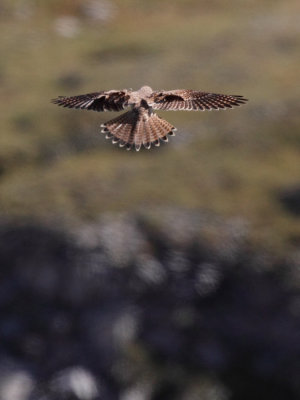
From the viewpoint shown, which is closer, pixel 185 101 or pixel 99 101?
pixel 99 101

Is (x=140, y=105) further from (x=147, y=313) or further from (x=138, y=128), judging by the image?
(x=147, y=313)

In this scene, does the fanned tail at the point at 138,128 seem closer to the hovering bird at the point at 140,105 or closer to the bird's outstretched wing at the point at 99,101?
the hovering bird at the point at 140,105

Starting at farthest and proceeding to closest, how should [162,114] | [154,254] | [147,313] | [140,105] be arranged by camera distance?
[162,114]
[147,313]
[154,254]
[140,105]

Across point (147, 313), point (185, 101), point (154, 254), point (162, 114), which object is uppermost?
point (185, 101)

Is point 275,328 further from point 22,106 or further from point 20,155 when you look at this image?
point 22,106

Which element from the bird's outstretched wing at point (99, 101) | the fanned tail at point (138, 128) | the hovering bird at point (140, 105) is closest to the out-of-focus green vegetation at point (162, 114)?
the hovering bird at point (140, 105)

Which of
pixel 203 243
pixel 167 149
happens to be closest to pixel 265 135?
pixel 167 149

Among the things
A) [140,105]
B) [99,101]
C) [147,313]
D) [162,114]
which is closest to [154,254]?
[147,313]
